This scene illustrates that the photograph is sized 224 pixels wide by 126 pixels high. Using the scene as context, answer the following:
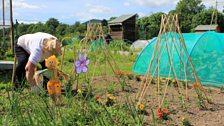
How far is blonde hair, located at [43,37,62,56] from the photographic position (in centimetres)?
387

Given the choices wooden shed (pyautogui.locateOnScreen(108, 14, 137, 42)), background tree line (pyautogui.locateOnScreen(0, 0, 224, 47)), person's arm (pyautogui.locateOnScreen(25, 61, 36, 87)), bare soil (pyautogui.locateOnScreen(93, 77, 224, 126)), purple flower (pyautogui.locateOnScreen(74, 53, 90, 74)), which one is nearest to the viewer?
purple flower (pyautogui.locateOnScreen(74, 53, 90, 74))

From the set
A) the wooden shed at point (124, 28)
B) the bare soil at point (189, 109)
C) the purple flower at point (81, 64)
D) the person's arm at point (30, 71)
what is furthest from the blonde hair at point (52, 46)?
the wooden shed at point (124, 28)

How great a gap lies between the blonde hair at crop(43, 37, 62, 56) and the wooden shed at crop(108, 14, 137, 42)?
23.3 metres

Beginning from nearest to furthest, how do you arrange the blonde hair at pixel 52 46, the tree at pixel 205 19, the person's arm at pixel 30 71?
Answer: 1. the blonde hair at pixel 52 46
2. the person's arm at pixel 30 71
3. the tree at pixel 205 19

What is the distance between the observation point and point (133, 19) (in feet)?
94.7

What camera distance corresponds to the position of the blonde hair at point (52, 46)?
3.87m

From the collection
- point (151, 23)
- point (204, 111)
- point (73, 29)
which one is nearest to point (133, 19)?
point (73, 29)

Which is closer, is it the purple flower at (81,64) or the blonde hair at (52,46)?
the purple flower at (81,64)

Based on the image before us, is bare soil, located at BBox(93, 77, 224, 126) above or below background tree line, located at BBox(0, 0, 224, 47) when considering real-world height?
below

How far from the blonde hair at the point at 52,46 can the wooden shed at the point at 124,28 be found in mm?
23310

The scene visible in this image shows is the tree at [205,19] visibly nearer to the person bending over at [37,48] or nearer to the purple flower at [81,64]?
the person bending over at [37,48]

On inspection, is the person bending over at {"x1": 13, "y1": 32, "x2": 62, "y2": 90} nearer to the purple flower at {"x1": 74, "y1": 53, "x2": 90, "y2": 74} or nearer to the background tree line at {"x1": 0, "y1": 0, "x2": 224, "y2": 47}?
the purple flower at {"x1": 74, "y1": 53, "x2": 90, "y2": 74}

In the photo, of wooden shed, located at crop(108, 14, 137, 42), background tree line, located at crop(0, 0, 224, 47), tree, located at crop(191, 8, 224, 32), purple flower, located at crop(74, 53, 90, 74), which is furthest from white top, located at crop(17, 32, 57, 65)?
tree, located at crop(191, 8, 224, 32)

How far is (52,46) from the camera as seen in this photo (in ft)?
12.8
